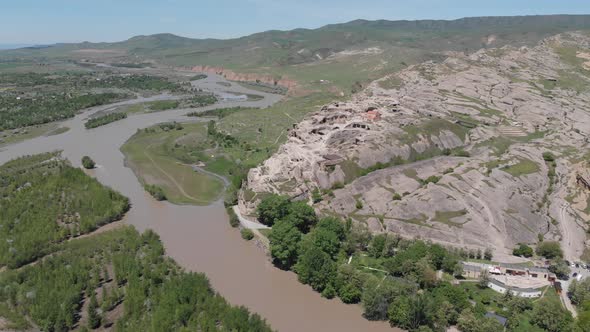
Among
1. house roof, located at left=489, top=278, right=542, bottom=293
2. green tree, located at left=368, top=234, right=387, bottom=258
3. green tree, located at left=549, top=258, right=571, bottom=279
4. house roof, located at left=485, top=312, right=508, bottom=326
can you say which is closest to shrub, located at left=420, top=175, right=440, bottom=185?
green tree, located at left=368, top=234, right=387, bottom=258

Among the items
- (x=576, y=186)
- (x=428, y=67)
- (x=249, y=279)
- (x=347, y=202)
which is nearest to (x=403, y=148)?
(x=347, y=202)

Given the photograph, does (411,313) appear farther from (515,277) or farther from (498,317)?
(515,277)

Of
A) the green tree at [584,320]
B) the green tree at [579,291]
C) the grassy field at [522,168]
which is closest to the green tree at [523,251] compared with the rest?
the green tree at [579,291]

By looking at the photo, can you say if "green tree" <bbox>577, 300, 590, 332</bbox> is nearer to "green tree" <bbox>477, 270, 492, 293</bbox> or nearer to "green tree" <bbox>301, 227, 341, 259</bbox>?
"green tree" <bbox>477, 270, 492, 293</bbox>

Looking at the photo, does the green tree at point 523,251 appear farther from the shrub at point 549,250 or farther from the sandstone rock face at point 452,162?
the sandstone rock face at point 452,162

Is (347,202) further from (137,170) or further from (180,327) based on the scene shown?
(137,170)
